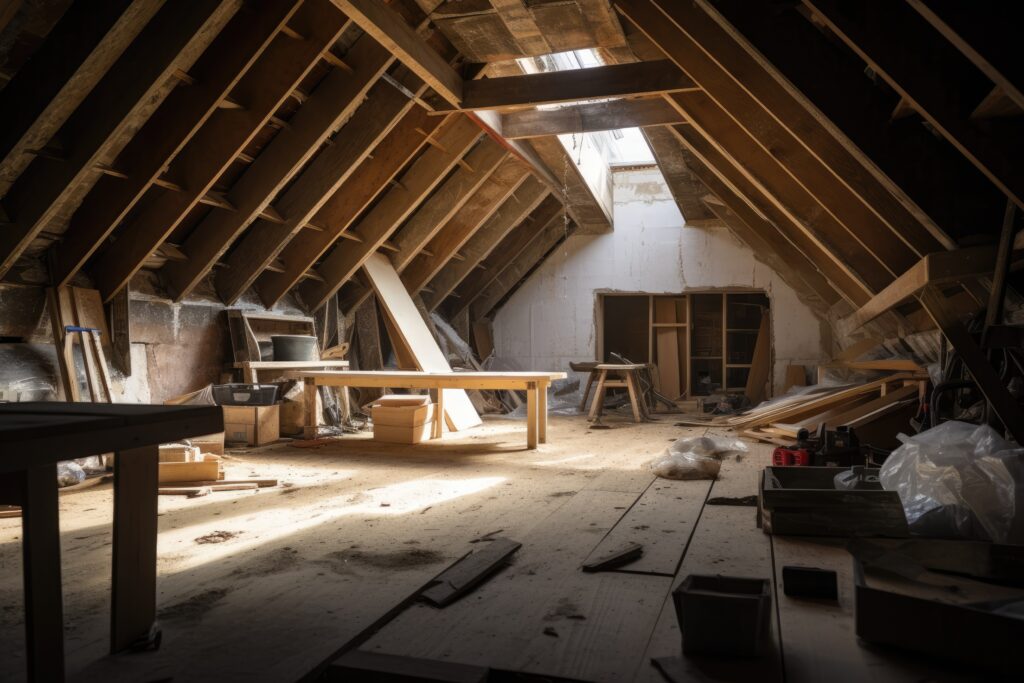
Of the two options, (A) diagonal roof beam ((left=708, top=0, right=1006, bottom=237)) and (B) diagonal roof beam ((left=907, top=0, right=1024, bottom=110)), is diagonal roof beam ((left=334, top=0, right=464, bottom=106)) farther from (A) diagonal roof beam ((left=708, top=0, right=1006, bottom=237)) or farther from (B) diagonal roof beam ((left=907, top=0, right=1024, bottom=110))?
(B) diagonal roof beam ((left=907, top=0, right=1024, bottom=110))

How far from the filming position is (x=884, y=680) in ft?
5.53

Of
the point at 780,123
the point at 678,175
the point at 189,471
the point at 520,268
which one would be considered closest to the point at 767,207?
the point at 678,175

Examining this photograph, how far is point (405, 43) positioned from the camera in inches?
191

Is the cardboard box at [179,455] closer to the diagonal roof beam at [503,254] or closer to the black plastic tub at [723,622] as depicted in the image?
the black plastic tub at [723,622]

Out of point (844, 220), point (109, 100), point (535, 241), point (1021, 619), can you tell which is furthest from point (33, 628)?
point (535, 241)

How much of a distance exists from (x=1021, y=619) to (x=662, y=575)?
3.64 feet

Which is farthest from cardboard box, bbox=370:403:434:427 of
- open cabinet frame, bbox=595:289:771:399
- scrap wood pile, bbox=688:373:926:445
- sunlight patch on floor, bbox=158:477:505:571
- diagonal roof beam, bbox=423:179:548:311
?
open cabinet frame, bbox=595:289:771:399

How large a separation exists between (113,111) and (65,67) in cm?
42

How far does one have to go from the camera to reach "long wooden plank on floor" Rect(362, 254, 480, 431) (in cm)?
771

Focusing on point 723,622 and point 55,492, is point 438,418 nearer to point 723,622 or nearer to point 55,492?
point 723,622

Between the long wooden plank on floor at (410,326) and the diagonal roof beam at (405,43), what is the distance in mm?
2916

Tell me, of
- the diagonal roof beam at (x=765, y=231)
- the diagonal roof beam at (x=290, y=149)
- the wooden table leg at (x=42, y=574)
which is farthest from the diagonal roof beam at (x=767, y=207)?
the wooden table leg at (x=42, y=574)

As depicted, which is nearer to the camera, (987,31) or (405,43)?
(987,31)

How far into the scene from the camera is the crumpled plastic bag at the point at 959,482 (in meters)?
2.54
